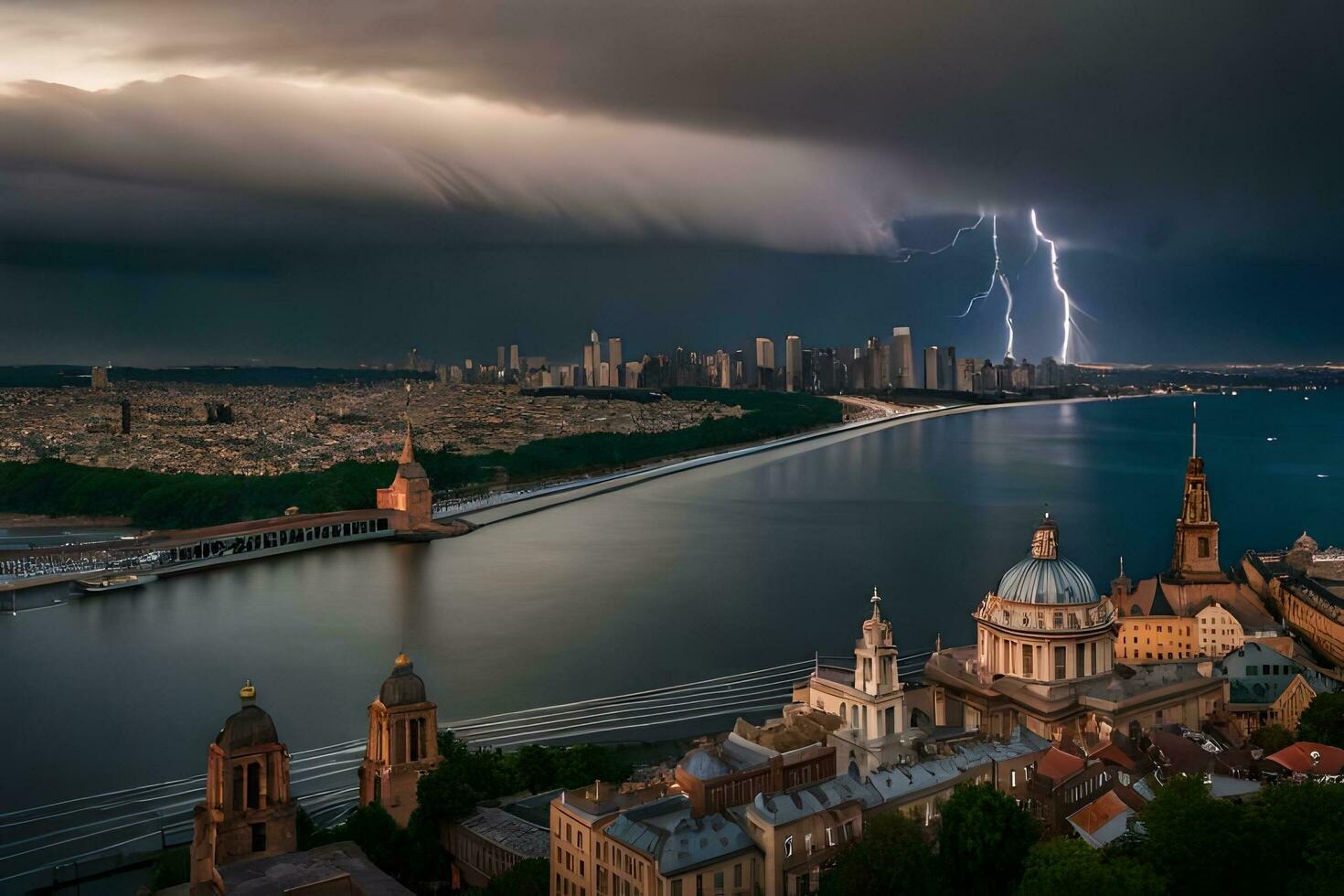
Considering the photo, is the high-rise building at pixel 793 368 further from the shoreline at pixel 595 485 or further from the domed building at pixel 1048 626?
→ the domed building at pixel 1048 626

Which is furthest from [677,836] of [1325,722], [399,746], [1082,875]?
[1325,722]

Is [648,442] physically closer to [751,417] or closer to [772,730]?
[751,417]

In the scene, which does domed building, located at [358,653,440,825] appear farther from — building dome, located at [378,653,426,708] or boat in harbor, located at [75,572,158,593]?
boat in harbor, located at [75,572,158,593]

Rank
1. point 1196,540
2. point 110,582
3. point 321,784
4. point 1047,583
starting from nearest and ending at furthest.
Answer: point 321,784, point 1047,583, point 1196,540, point 110,582

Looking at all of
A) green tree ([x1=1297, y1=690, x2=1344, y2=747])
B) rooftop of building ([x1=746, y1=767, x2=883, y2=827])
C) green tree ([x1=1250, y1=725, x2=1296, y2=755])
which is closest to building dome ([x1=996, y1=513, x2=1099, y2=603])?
green tree ([x1=1250, y1=725, x2=1296, y2=755])

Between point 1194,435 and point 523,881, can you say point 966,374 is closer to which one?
point 1194,435

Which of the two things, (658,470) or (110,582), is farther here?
(658,470)

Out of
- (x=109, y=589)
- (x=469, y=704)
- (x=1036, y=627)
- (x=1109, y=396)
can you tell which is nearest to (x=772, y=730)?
(x=1036, y=627)
